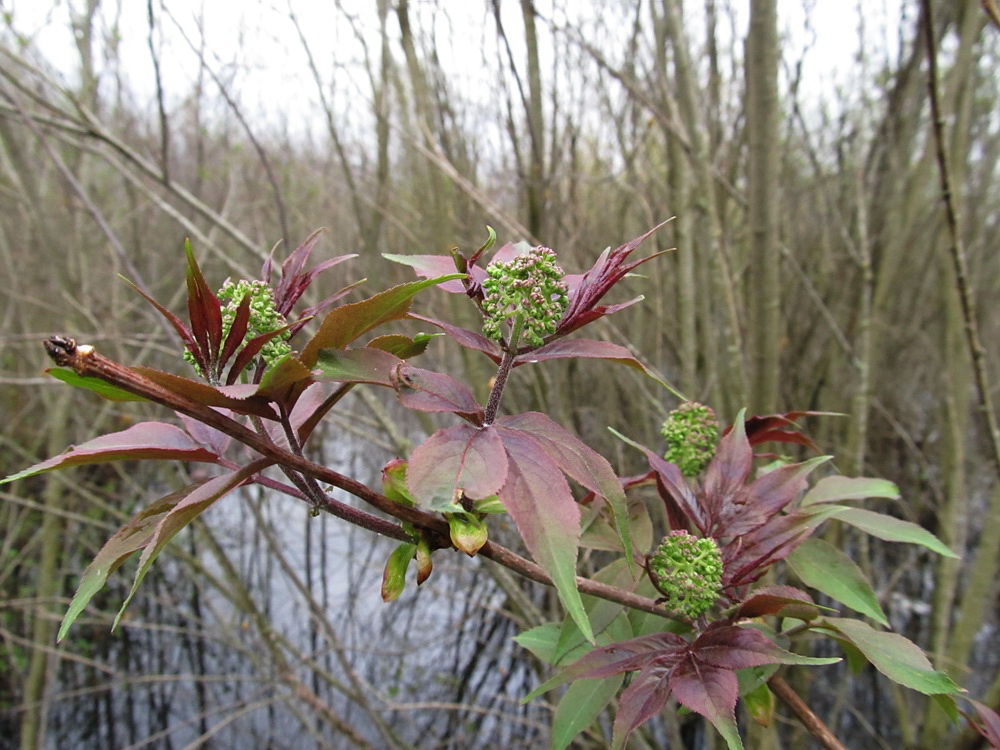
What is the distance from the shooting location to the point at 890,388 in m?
4.71

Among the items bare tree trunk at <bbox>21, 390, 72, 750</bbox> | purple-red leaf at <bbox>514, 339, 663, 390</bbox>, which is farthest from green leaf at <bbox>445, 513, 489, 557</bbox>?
bare tree trunk at <bbox>21, 390, 72, 750</bbox>

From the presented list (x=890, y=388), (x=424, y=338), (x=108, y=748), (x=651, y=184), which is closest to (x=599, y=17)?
(x=651, y=184)

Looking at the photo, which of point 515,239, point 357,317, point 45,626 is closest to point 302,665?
point 45,626

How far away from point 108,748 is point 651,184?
4266mm

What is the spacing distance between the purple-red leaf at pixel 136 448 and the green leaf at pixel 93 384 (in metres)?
0.03

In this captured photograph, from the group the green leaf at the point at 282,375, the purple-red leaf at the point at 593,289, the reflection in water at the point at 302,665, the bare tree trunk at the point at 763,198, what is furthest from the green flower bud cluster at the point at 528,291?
the reflection in water at the point at 302,665

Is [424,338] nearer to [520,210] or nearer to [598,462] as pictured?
[598,462]

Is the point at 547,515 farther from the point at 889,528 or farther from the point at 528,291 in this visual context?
the point at 889,528

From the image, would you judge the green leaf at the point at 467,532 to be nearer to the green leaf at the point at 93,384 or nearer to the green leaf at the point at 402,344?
the green leaf at the point at 402,344

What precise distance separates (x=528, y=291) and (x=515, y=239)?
2154 mm

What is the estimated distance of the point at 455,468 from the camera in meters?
0.47

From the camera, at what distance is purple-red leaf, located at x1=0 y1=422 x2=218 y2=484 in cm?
48

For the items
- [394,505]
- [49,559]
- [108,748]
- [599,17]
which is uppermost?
[599,17]

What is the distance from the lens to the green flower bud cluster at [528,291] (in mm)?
512
